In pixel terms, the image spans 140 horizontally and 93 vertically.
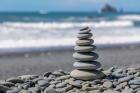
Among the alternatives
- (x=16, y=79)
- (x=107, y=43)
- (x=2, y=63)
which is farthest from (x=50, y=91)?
(x=107, y=43)

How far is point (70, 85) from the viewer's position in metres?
8.57

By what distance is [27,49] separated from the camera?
63.4ft

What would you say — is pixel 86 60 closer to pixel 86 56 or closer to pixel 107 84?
pixel 86 56

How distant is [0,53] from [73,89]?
9.33m

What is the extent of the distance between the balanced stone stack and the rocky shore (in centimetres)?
11

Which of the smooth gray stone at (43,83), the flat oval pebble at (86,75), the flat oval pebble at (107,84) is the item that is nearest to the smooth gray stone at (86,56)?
the flat oval pebble at (86,75)

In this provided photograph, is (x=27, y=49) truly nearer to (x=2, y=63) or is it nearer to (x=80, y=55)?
(x=2, y=63)

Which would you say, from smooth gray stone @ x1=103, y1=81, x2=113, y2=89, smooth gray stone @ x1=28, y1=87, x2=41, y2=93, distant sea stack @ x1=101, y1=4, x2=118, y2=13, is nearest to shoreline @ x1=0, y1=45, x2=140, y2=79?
smooth gray stone @ x1=28, y1=87, x2=41, y2=93

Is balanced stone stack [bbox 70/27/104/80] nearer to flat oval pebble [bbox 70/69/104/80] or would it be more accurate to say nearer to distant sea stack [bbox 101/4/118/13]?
flat oval pebble [bbox 70/69/104/80]

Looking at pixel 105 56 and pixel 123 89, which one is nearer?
pixel 123 89

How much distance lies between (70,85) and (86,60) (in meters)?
0.61

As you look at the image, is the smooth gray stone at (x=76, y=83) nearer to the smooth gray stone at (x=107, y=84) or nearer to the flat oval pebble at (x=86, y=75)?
the flat oval pebble at (x=86, y=75)

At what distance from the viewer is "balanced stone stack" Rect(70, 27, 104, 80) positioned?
8781 mm

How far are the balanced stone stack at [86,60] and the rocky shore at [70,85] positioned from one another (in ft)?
0.35
